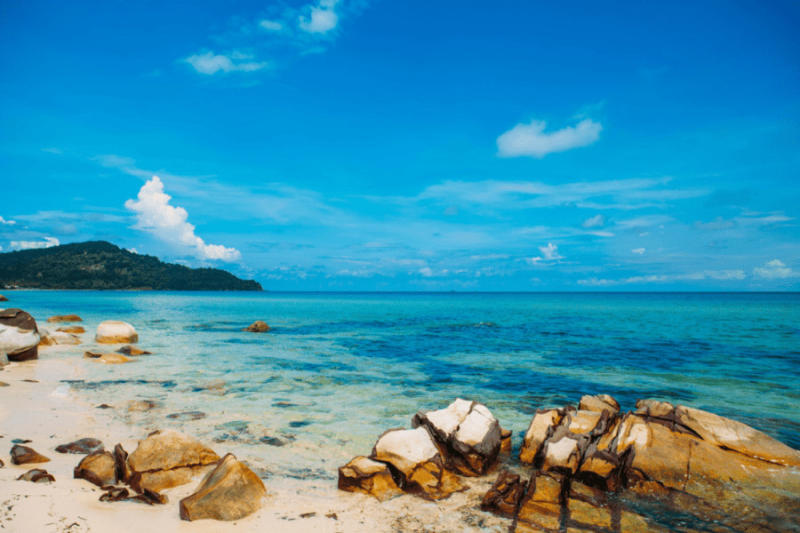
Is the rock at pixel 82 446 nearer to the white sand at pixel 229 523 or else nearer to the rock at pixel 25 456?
the white sand at pixel 229 523

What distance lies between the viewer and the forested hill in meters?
142

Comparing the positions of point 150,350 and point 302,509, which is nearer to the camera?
point 302,509

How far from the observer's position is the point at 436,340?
29.2 meters

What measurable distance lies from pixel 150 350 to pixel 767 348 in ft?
109

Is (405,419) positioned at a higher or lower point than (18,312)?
lower

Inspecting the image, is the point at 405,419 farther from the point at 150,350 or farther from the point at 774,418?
the point at 150,350

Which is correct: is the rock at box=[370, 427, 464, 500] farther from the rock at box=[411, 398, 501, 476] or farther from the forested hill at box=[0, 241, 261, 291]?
the forested hill at box=[0, 241, 261, 291]

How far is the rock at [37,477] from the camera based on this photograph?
6.04 m

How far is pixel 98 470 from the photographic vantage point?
637 cm

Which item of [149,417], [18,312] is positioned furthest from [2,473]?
[18,312]

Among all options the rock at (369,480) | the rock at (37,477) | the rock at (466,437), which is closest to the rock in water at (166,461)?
the rock at (37,477)

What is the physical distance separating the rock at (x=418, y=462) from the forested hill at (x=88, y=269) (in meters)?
172

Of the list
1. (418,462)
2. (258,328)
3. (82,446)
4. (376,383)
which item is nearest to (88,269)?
(258,328)

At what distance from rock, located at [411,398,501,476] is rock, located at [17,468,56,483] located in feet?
18.7
